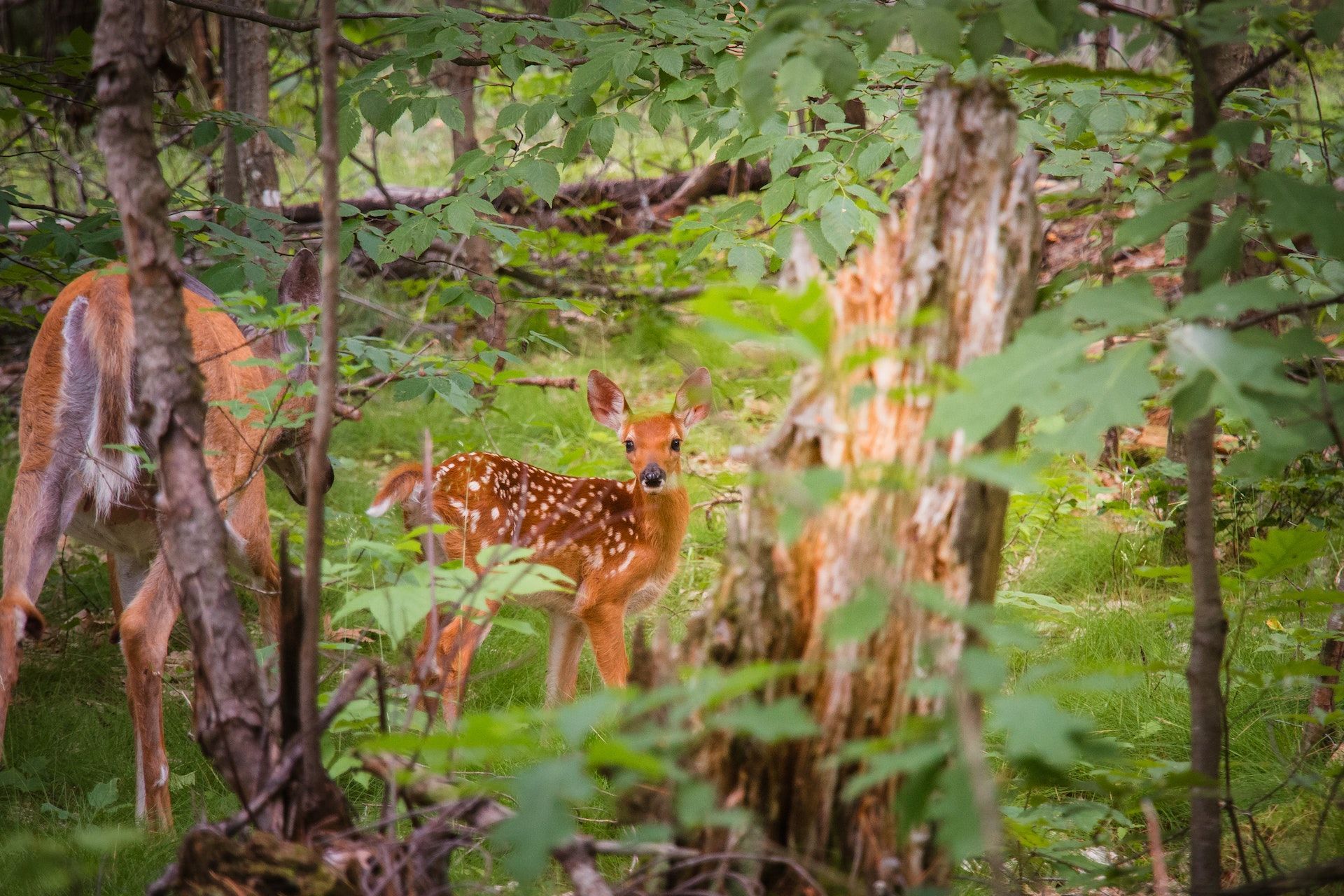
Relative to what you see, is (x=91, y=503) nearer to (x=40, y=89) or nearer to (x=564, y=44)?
(x=40, y=89)

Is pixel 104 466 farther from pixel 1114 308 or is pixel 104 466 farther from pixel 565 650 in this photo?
pixel 1114 308

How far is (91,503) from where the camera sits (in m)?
3.86

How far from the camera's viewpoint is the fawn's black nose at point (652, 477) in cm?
465

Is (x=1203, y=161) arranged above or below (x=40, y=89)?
below

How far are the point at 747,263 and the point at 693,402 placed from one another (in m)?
0.90

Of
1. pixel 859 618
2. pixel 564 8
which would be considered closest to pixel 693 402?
pixel 564 8

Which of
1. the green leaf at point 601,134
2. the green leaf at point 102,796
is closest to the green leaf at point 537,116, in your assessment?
the green leaf at point 601,134

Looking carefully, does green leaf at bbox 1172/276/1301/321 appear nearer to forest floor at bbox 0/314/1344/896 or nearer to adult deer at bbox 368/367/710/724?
forest floor at bbox 0/314/1344/896

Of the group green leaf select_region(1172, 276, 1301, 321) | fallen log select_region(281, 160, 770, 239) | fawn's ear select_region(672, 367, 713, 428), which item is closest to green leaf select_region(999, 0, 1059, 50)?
green leaf select_region(1172, 276, 1301, 321)

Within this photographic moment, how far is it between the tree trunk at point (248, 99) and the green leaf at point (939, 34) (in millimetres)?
5677

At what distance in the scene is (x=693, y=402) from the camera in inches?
186

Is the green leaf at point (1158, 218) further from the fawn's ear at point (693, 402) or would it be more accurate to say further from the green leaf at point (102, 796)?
the green leaf at point (102, 796)

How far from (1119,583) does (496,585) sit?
363cm

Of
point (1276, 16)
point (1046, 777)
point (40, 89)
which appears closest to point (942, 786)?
point (1046, 777)
